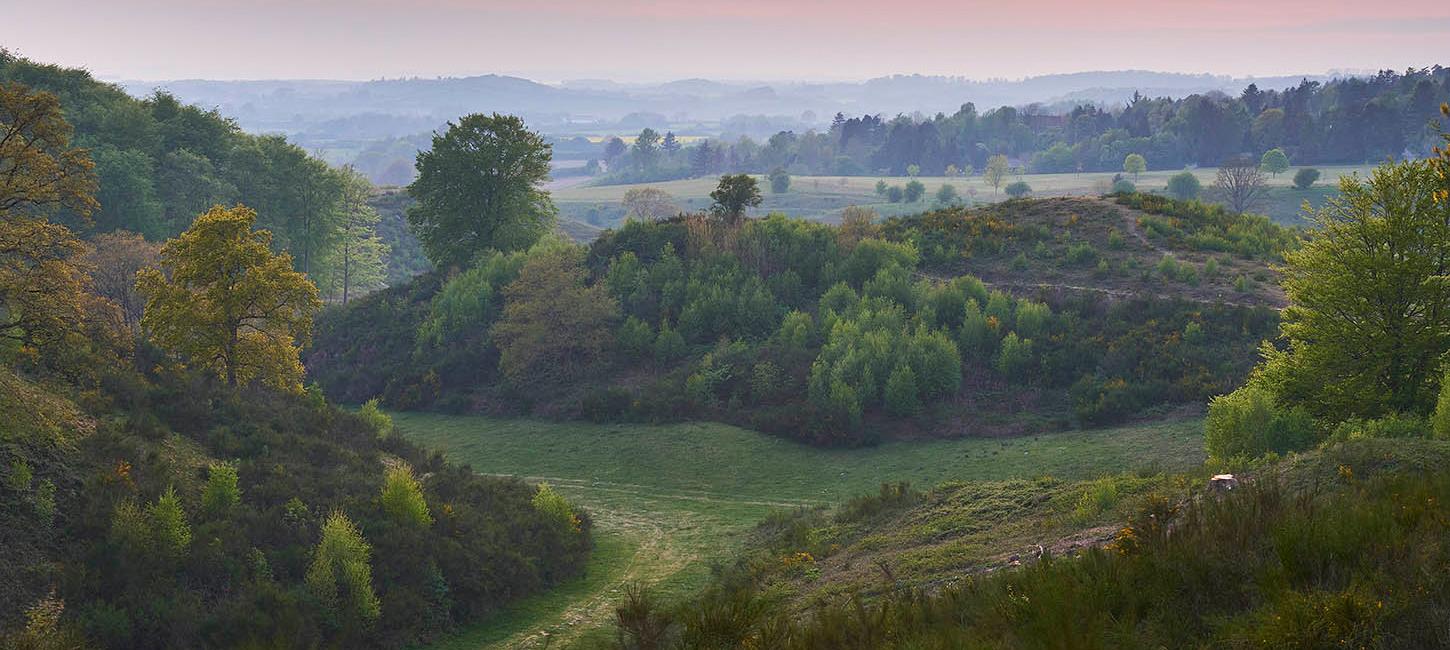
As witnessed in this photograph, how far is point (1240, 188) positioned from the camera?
107 meters

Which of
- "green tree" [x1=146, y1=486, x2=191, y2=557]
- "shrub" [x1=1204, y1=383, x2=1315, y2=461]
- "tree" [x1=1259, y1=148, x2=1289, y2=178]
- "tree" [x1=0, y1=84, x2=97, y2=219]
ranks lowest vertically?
"green tree" [x1=146, y1=486, x2=191, y2=557]

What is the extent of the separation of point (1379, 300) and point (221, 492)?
22205 mm

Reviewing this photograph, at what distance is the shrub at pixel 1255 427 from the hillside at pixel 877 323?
11.4 metres

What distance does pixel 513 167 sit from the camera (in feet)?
177

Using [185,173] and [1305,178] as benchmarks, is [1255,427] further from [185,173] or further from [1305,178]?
[1305,178]

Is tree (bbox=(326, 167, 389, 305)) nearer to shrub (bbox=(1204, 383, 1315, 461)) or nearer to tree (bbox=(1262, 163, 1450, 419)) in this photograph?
shrub (bbox=(1204, 383, 1315, 461))

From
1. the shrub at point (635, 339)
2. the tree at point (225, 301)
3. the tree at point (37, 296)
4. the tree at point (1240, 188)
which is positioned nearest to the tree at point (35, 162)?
the tree at point (37, 296)

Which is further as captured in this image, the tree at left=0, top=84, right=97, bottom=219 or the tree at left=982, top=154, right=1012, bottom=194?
the tree at left=982, top=154, right=1012, bottom=194

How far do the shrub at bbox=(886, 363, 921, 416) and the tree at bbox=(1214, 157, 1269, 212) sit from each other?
89.2 meters

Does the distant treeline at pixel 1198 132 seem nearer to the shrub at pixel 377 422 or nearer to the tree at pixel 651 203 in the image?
the tree at pixel 651 203

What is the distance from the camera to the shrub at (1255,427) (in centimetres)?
1819

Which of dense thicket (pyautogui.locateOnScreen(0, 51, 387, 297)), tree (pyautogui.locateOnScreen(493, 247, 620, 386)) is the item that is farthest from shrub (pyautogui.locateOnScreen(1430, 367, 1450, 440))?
dense thicket (pyautogui.locateOnScreen(0, 51, 387, 297))

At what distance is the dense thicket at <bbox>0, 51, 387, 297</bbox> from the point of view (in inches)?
1902

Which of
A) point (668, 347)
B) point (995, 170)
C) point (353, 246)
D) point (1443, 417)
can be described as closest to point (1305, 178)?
point (995, 170)
